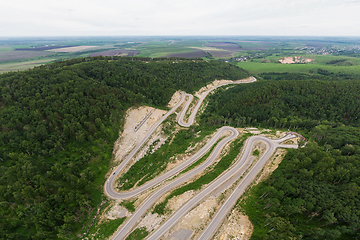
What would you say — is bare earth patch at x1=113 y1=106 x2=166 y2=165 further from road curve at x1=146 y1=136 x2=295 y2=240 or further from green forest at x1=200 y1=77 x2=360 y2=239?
green forest at x1=200 y1=77 x2=360 y2=239

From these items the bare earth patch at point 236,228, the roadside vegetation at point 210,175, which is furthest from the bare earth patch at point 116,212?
the bare earth patch at point 236,228

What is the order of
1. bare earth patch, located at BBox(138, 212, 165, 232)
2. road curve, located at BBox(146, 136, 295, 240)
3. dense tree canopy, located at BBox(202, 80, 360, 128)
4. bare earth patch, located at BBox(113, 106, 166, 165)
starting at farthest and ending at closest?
dense tree canopy, located at BBox(202, 80, 360, 128)
bare earth patch, located at BBox(113, 106, 166, 165)
bare earth patch, located at BBox(138, 212, 165, 232)
road curve, located at BBox(146, 136, 295, 240)

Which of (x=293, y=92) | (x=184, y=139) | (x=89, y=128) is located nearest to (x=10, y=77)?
(x=89, y=128)

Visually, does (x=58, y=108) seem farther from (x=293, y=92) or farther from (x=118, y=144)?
(x=293, y=92)

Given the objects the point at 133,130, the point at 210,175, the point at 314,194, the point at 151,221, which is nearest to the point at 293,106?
the point at 314,194

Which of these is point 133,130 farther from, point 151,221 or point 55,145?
point 151,221

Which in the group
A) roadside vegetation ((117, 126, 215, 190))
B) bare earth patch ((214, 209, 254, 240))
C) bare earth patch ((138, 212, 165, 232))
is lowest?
bare earth patch ((138, 212, 165, 232))

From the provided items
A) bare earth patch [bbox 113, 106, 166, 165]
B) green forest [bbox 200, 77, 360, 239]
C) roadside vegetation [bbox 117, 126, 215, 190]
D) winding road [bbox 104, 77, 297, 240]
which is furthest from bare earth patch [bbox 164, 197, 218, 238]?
bare earth patch [bbox 113, 106, 166, 165]

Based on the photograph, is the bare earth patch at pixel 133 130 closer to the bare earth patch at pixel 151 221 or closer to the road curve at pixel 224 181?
the bare earth patch at pixel 151 221
